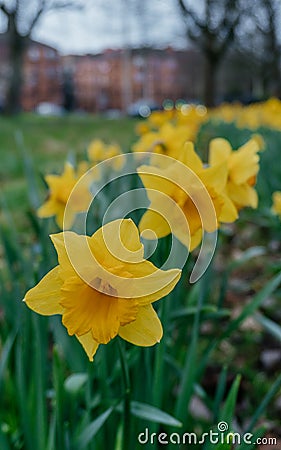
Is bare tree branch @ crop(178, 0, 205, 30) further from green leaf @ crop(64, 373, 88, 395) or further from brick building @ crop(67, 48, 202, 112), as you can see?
green leaf @ crop(64, 373, 88, 395)

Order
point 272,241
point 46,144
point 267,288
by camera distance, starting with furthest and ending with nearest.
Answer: point 46,144, point 272,241, point 267,288

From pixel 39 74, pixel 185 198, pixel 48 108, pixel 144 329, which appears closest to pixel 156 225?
pixel 185 198

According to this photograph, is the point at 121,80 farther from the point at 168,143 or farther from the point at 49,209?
the point at 49,209

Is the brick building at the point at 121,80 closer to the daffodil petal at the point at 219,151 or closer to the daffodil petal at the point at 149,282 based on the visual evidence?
the daffodil petal at the point at 219,151

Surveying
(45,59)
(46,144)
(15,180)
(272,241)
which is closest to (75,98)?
(45,59)

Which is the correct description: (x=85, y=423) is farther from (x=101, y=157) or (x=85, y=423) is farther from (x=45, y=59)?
(x=45, y=59)

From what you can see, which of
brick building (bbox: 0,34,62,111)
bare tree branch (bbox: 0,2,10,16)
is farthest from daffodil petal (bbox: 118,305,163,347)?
brick building (bbox: 0,34,62,111)

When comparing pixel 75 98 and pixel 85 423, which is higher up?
pixel 85 423
